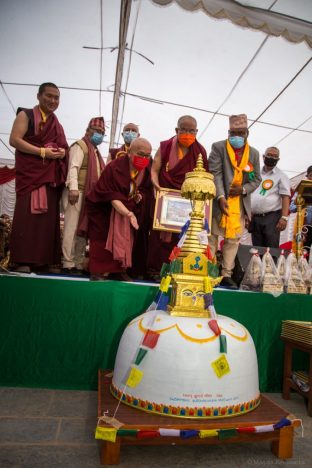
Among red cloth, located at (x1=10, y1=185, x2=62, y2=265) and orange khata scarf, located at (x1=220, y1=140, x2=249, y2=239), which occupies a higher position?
orange khata scarf, located at (x1=220, y1=140, x2=249, y2=239)

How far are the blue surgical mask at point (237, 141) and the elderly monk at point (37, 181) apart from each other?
1609mm

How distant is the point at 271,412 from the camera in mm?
1898

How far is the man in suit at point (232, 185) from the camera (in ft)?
11.5

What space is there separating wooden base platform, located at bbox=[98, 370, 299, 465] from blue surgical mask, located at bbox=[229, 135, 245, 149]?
2.45 m

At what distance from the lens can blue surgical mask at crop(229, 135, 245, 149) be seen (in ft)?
11.7

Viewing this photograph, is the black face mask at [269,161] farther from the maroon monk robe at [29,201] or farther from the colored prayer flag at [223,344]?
the colored prayer flag at [223,344]

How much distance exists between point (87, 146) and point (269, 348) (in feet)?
8.13

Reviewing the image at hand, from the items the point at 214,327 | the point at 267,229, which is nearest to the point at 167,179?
the point at 267,229

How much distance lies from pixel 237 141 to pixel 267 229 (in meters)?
1.40

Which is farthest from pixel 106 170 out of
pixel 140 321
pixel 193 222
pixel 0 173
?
pixel 0 173

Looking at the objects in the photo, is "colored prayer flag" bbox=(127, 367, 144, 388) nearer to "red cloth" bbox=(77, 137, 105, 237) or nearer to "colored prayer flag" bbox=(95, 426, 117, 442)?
"colored prayer flag" bbox=(95, 426, 117, 442)

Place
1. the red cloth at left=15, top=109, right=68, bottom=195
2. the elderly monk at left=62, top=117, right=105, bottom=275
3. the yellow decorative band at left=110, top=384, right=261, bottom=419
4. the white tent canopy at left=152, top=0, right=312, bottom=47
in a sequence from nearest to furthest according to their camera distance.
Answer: the yellow decorative band at left=110, top=384, right=261, bottom=419 → the white tent canopy at left=152, top=0, right=312, bottom=47 → the red cloth at left=15, top=109, right=68, bottom=195 → the elderly monk at left=62, top=117, right=105, bottom=275

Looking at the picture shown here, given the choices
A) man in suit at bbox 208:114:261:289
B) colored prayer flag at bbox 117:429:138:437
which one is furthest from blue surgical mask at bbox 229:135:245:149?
colored prayer flag at bbox 117:429:138:437

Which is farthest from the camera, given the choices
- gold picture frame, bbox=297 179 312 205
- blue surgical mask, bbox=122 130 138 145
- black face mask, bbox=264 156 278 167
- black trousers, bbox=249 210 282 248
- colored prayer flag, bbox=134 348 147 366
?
black face mask, bbox=264 156 278 167
